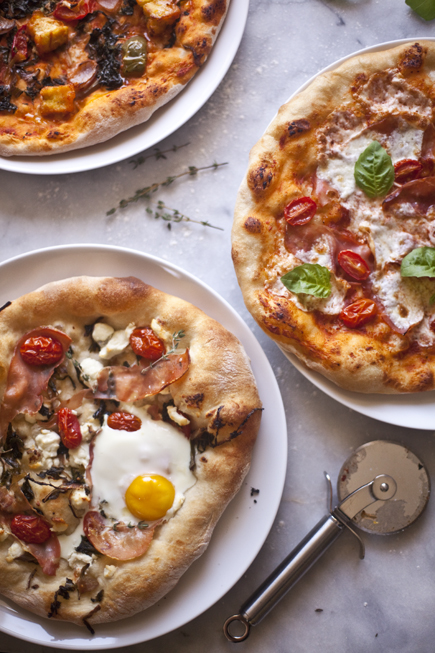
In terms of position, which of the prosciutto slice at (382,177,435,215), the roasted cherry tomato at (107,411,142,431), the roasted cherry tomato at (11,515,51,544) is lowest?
the roasted cherry tomato at (11,515,51,544)

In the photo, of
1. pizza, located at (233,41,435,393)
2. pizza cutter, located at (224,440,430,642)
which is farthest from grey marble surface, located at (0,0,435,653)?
pizza, located at (233,41,435,393)

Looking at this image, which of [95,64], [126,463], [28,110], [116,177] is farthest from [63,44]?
[126,463]

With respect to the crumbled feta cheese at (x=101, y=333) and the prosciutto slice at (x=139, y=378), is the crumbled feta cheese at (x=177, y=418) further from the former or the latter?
the crumbled feta cheese at (x=101, y=333)

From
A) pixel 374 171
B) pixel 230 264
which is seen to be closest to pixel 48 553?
pixel 230 264

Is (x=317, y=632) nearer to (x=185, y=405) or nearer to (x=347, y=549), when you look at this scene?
(x=347, y=549)

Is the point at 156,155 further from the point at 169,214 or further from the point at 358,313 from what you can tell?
the point at 358,313

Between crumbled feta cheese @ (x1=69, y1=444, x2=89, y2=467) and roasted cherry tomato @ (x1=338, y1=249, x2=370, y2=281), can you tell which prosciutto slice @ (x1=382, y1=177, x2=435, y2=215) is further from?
crumbled feta cheese @ (x1=69, y1=444, x2=89, y2=467)
